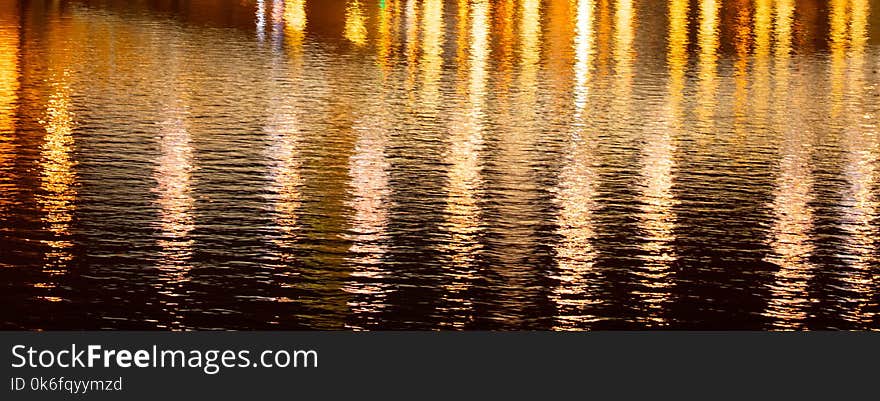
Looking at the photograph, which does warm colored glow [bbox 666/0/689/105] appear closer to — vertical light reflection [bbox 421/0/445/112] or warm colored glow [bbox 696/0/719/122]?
warm colored glow [bbox 696/0/719/122]

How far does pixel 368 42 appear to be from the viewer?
2219 inches

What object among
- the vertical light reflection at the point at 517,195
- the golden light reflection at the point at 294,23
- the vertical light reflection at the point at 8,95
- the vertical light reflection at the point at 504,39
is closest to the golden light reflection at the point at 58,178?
the vertical light reflection at the point at 8,95

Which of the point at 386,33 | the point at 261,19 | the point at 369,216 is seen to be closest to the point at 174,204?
the point at 369,216

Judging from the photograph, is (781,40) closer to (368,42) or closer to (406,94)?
(368,42)

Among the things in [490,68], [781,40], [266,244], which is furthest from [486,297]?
[781,40]

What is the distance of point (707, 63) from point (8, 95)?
70.9 ft

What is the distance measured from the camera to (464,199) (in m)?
29.4

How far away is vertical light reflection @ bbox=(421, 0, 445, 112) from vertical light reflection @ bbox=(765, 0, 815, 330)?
27.7 feet

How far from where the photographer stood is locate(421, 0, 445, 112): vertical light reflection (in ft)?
140

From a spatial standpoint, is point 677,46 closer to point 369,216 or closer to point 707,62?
point 707,62

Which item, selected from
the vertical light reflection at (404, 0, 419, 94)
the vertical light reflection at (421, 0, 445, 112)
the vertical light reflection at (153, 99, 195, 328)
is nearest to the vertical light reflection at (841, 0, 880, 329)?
the vertical light reflection at (153, 99, 195, 328)

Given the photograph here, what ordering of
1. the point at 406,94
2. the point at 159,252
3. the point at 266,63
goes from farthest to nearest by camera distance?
the point at 266,63
the point at 406,94
the point at 159,252

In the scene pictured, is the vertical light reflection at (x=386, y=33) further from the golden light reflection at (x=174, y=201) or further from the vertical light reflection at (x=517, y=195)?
the golden light reflection at (x=174, y=201)

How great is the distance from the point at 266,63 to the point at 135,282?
2642 centimetres
